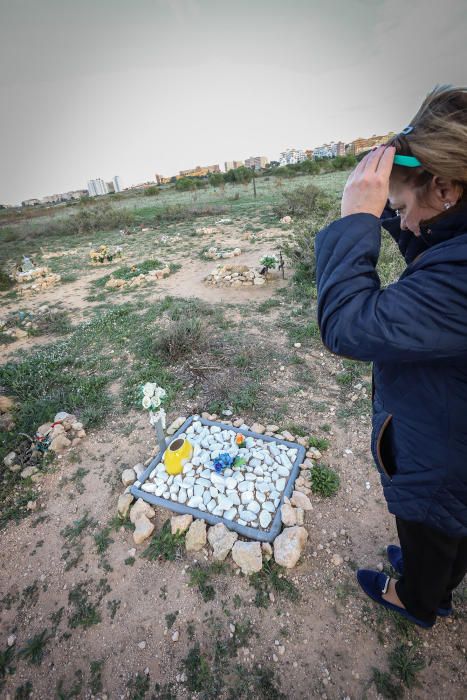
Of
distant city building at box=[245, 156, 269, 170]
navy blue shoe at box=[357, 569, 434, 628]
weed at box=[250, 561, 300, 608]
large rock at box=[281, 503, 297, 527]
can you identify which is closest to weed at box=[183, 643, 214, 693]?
weed at box=[250, 561, 300, 608]

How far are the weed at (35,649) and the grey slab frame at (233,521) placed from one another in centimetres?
96

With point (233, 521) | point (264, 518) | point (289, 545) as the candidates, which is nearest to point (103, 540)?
point (233, 521)

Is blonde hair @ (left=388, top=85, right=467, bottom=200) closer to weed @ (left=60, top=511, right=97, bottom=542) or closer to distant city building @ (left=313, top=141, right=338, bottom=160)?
weed @ (left=60, top=511, right=97, bottom=542)

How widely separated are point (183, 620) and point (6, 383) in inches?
155

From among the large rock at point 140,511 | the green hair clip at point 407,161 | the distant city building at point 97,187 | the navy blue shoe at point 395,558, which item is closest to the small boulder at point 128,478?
the large rock at point 140,511

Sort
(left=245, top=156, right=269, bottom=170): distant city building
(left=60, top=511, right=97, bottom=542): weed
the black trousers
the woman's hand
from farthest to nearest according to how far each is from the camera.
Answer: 1. (left=245, top=156, right=269, bottom=170): distant city building
2. (left=60, top=511, right=97, bottom=542): weed
3. the black trousers
4. the woman's hand

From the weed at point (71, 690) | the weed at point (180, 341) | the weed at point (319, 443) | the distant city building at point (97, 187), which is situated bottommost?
the weed at point (71, 690)

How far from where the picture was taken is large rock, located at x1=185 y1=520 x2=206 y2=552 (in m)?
2.27

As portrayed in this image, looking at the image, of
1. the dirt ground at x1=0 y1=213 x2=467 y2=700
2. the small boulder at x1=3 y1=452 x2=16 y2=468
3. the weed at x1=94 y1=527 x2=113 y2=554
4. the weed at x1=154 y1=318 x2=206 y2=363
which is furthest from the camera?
the weed at x1=154 y1=318 x2=206 y2=363

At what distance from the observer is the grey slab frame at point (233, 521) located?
7.45 ft

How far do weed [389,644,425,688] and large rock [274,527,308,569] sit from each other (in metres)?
0.66

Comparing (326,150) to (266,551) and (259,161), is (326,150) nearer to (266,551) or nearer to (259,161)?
(259,161)

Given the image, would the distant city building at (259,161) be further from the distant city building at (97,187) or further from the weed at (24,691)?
the weed at (24,691)

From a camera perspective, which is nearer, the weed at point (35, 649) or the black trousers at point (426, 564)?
the black trousers at point (426, 564)
